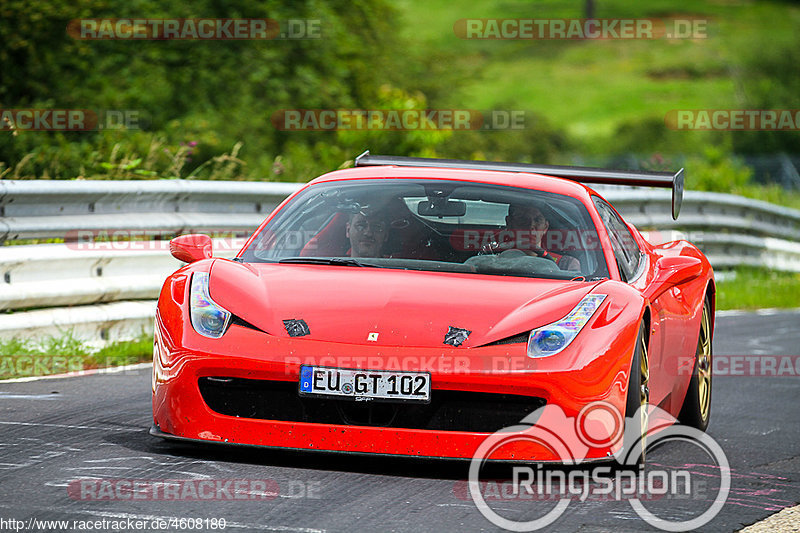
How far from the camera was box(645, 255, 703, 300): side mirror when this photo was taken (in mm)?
6438

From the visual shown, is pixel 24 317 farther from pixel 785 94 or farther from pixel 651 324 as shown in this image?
pixel 785 94

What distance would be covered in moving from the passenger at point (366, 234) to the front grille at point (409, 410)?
1.23 m

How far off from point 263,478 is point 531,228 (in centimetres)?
198

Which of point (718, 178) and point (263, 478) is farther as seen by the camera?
point (718, 178)

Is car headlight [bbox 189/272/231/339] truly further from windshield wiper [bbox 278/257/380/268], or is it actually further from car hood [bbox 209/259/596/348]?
windshield wiper [bbox 278/257/380/268]

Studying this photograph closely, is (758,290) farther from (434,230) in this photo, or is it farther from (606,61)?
(606,61)

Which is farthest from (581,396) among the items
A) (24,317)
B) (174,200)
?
(174,200)

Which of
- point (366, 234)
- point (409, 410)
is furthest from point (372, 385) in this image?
point (366, 234)

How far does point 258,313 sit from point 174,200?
14.6ft

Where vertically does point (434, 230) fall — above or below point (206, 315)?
above

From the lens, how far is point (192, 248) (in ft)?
20.3

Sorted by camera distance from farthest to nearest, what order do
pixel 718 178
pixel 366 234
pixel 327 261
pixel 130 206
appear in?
pixel 718 178
pixel 130 206
pixel 366 234
pixel 327 261

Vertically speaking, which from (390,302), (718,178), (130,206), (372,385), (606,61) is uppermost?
(606,61)

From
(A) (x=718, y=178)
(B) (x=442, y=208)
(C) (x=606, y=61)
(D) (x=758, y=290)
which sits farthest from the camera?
(C) (x=606, y=61)
